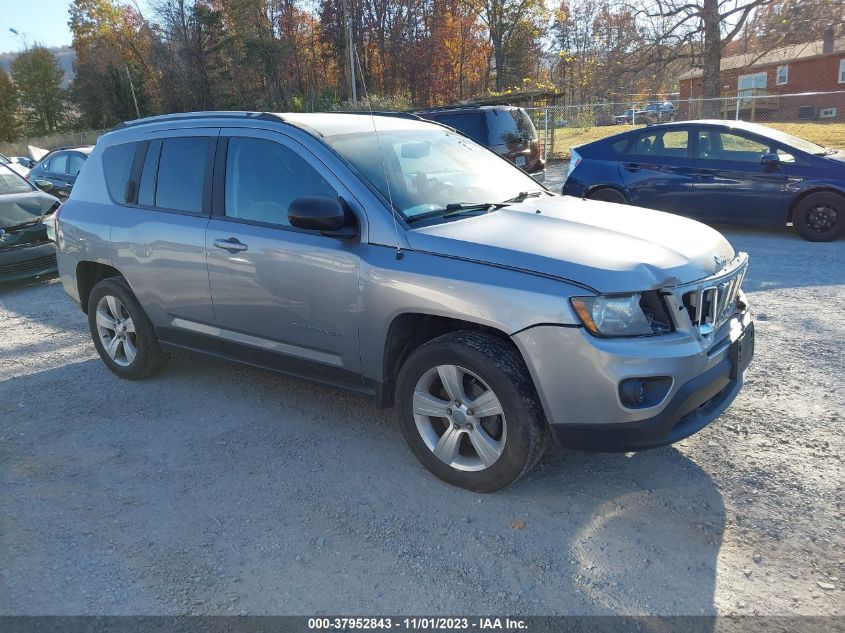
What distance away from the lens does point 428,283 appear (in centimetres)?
322

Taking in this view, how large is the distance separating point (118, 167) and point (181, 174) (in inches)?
32.0

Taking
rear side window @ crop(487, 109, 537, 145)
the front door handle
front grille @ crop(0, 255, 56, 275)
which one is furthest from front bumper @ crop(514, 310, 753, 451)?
rear side window @ crop(487, 109, 537, 145)

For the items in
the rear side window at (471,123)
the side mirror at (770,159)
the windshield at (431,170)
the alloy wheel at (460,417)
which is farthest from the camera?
the rear side window at (471,123)

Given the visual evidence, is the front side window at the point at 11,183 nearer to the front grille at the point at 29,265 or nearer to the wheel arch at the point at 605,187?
the front grille at the point at 29,265

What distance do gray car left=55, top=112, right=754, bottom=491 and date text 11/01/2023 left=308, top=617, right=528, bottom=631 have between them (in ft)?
2.62

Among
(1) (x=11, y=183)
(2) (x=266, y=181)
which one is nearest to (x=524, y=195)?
(2) (x=266, y=181)

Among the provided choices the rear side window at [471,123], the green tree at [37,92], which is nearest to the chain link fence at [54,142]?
the green tree at [37,92]

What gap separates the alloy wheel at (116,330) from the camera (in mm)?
4996

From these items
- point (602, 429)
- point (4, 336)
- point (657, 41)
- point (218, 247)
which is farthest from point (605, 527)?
point (657, 41)

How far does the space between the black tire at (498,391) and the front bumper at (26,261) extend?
7101 millimetres

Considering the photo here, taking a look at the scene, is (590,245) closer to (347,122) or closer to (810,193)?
(347,122)

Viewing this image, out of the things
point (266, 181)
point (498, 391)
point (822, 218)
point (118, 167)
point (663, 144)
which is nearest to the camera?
point (498, 391)

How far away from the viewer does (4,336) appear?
6582mm

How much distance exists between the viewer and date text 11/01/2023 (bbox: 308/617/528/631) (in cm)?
248
